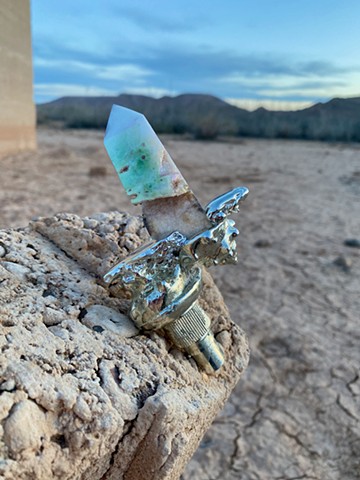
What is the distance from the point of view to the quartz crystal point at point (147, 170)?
36.0 inches

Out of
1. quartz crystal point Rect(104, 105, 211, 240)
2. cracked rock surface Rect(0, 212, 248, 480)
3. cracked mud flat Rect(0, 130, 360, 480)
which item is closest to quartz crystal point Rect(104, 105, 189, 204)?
quartz crystal point Rect(104, 105, 211, 240)

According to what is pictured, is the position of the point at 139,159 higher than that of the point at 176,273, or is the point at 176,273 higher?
the point at 139,159

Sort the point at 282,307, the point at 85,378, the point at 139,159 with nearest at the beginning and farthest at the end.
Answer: the point at 85,378 < the point at 139,159 < the point at 282,307

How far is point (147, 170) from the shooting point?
92 centimetres

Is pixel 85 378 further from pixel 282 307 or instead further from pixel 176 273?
pixel 282 307

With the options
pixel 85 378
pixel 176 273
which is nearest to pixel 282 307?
pixel 176 273

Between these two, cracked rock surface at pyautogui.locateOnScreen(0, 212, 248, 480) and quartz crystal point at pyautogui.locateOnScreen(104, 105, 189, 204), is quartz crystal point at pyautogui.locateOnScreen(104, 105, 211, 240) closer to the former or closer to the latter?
quartz crystal point at pyautogui.locateOnScreen(104, 105, 189, 204)

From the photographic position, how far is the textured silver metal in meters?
0.91


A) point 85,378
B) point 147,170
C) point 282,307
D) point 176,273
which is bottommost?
point 282,307

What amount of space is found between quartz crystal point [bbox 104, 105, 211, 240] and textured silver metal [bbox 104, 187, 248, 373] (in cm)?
4

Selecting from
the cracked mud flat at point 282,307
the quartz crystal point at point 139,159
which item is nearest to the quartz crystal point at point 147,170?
the quartz crystal point at point 139,159

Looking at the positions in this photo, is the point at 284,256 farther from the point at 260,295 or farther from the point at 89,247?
the point at 89,247

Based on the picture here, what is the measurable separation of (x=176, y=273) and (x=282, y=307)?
2.09 metres

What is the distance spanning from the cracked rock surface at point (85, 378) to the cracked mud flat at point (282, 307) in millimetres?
844
